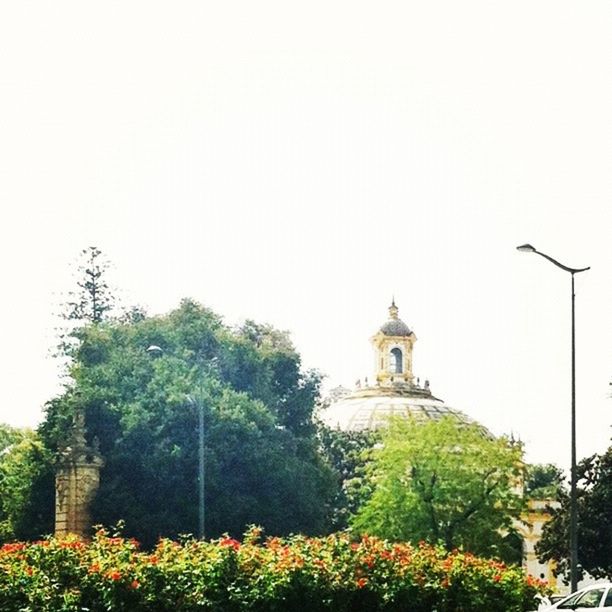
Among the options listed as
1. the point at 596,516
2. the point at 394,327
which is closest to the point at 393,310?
the point at 394,327

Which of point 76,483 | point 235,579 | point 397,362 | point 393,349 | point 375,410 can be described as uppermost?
point 393,349

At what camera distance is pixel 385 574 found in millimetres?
19156

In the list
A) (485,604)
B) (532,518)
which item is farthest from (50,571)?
(532,518)

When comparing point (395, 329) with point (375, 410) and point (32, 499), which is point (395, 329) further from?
point (32, 499)

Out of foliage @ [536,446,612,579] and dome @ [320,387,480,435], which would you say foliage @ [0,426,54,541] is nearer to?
foliage @ [536,446,612,579]

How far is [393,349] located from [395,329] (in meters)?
2.07

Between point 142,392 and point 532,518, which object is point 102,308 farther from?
point 532,518

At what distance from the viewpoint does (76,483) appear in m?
47.6

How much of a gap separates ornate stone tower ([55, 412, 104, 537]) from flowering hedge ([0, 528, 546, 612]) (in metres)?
27.9

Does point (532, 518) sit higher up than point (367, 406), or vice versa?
point (367, 406)

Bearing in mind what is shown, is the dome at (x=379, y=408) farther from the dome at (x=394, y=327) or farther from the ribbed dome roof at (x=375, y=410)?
the dome at (x=394, y=327)

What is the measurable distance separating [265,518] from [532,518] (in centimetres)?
4744

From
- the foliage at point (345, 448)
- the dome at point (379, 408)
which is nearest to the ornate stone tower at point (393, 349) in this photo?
the dome at point (379, 408)

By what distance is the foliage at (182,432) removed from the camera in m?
47.9
